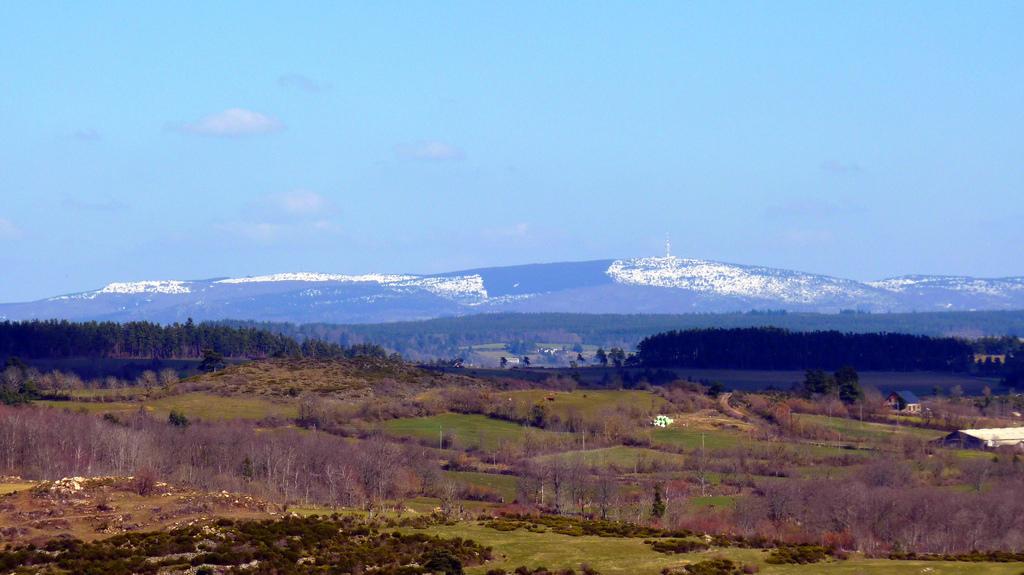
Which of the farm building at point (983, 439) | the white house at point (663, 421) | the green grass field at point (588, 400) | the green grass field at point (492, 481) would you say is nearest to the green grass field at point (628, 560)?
the green grass field at point (492, 481)

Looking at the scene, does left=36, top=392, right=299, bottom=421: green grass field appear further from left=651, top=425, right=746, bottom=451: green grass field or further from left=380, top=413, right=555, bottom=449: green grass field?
left=651, top=425, right=746, bottom=451: green grass field

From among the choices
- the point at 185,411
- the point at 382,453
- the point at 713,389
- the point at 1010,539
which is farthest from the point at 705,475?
the point at 713,389

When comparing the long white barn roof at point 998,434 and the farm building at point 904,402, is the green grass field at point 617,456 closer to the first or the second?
the long white barn roof at point 998,434

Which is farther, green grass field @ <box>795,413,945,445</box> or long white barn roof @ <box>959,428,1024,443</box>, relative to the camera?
green grass field @ <box>795,413,945,445</box>

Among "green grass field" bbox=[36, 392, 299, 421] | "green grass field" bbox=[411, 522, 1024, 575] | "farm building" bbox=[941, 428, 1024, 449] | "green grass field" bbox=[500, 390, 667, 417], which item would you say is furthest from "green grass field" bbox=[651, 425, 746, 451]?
"green grass field" bbox=[411, 522, 1024, 575]

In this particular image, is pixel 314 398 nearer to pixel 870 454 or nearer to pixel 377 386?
pixel 377 386
